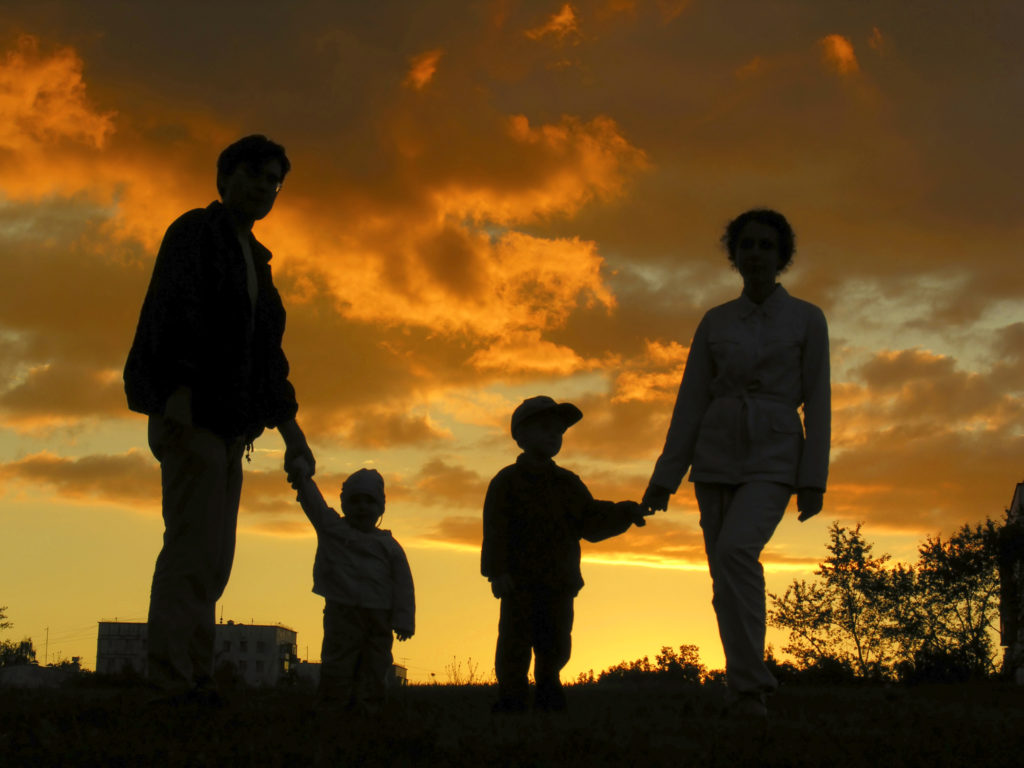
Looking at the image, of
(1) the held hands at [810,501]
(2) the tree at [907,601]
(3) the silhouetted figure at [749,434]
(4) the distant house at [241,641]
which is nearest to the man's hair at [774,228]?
(3) the silhouetted figure at [749,434]

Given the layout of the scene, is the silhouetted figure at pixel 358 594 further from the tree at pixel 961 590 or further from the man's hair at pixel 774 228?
the tree at pixel 961 590

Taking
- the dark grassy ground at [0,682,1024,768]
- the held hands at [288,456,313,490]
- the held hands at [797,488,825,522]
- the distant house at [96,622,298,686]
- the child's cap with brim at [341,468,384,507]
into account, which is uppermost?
the distant house at [96,622,298,686]

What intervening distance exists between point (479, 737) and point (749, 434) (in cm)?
273

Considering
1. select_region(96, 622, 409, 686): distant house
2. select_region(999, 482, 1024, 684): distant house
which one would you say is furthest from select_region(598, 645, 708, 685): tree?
select_region(96, 622, 409, 686): distant house

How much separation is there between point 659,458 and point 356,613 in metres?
2.60

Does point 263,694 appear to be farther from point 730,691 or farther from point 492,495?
point 730,691

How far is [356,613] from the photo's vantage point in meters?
8.79

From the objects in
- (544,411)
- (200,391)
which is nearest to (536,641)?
(544,411)

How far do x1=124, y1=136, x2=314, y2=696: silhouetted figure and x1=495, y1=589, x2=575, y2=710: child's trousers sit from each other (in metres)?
2.30

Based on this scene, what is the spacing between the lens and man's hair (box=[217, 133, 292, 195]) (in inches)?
271

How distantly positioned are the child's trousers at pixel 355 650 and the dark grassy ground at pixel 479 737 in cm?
90

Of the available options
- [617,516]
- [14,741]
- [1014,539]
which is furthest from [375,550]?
[1014,539]

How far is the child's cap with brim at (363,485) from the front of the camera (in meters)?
9.24

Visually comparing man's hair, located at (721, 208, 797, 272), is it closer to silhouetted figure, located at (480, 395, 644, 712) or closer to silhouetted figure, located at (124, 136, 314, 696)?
silhouetted figure, located at (480, 395, 644, 712)
